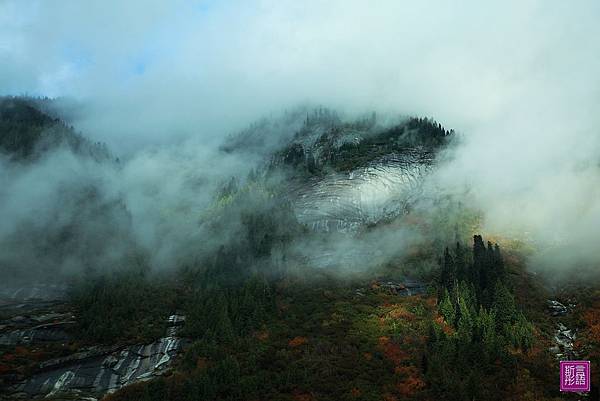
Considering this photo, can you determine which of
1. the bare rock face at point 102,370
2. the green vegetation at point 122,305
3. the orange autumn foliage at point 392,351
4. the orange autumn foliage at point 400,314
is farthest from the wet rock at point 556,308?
the green vegetation at point 122,305

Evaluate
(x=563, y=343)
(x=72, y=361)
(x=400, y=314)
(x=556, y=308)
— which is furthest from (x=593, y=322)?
(x=72, y=361)

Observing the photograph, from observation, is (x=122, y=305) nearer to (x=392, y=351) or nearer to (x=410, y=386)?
(x=392, y=351)

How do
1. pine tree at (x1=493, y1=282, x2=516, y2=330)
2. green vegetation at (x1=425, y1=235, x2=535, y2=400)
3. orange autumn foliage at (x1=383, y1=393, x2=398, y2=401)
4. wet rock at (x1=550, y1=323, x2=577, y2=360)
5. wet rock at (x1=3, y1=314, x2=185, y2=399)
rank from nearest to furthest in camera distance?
orange autumn foliage at (x1=383, y1=393, x2=398, y2=401)
green vegetation at (x1=425, y1=235, x2=535, y2=400)
wet rock at (x1=550, y1=323, x2=577, y2=360)
wet rock at (x1=3, y1=314, x2=185, y2=399)
pine tree at (x1=493, y1=282, x2=516, y2=330)

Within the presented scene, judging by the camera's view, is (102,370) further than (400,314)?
No

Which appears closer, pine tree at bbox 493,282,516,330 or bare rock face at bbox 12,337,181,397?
bare rock face at bbox 12,337,181,397

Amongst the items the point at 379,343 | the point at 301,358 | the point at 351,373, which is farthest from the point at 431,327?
the point at 301,358

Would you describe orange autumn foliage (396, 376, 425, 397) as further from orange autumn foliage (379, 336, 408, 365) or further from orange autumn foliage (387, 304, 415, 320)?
orange autumn foliage (387, 304, 415, 320)

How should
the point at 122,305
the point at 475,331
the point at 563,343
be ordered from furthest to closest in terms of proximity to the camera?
the point at 122,305 < the point at 563,343 < the point at 475,331

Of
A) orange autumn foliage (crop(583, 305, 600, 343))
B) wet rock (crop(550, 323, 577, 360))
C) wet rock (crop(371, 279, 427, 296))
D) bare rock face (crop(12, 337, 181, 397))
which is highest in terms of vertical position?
wet rock (crop(371, 279, 427, 296))

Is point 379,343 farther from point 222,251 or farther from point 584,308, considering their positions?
point 222,251

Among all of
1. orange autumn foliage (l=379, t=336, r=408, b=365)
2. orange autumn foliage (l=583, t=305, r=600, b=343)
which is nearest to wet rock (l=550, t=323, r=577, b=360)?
orange autumn foliage (l=583, t=305, r=600, b=343)

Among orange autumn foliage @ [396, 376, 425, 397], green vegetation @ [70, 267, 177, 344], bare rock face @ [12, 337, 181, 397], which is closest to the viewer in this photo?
orange autumn foliage @ [396, 376, 425, 397]
